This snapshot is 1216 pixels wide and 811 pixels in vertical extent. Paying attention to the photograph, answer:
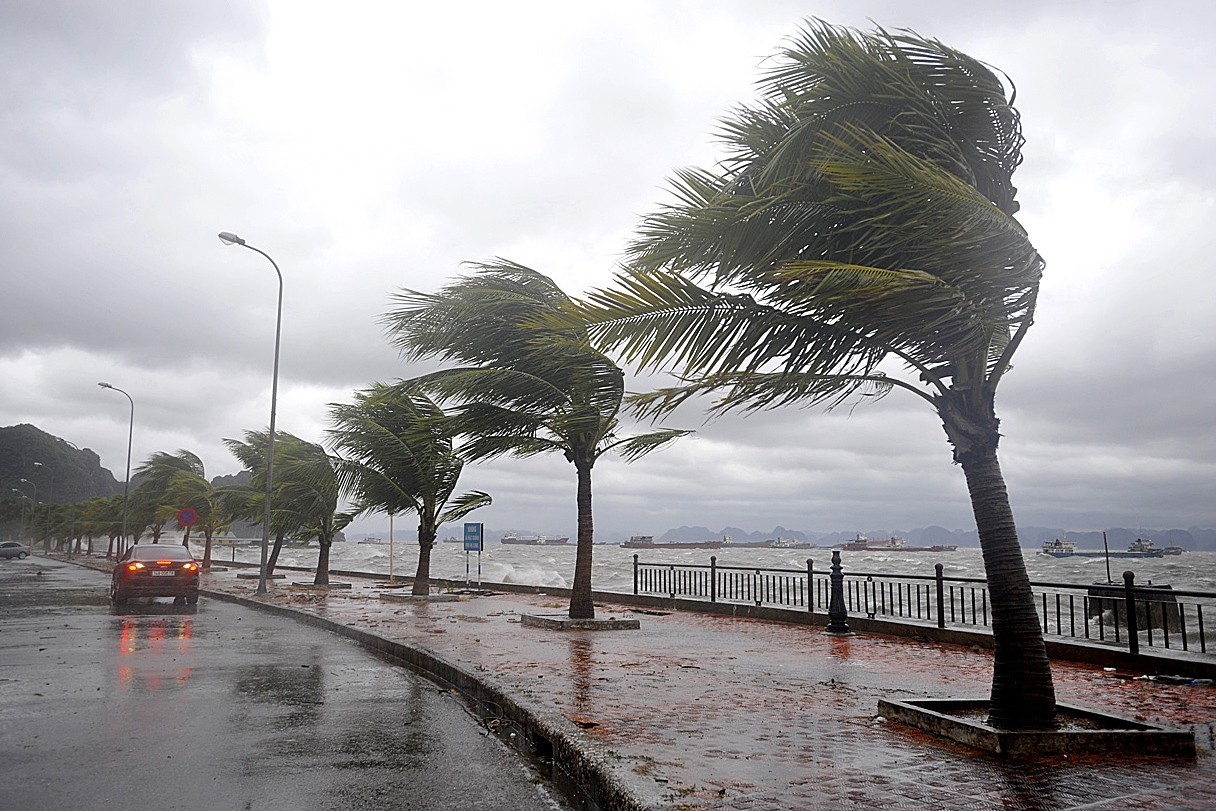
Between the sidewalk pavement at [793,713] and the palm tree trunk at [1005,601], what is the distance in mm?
580

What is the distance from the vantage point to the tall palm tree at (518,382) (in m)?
15.4

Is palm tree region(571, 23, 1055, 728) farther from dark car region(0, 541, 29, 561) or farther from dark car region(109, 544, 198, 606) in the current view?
dark car region(0, 541, 29, 561)

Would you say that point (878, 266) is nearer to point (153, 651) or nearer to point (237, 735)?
point (237, 735)

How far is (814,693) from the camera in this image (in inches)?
348

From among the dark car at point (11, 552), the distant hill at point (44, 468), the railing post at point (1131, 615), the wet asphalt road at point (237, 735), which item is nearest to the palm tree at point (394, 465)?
the wet asphalt road at point (237, 735)

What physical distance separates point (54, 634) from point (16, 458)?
195683 millimetres

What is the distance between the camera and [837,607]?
586 inches

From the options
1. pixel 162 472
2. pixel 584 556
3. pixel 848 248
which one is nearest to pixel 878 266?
pixel 848 248

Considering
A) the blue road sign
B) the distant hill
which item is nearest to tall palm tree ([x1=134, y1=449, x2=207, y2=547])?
the blue road sign

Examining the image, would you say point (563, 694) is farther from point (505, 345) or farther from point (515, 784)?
point (505, 345)

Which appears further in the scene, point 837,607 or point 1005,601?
point 837,607

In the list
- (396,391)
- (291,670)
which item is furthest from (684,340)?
(396,391)

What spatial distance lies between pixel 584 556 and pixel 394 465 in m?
9.20

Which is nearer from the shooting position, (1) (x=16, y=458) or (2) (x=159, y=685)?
(2) (x=159, y=685)
